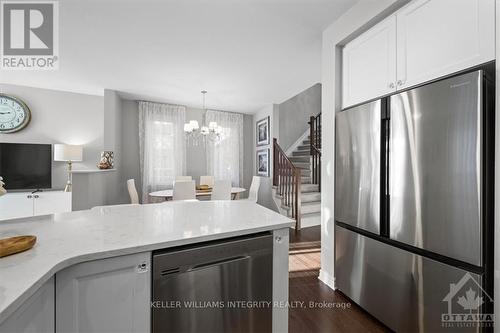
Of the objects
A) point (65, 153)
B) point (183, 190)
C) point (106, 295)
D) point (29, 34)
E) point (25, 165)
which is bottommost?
point (106, 295)

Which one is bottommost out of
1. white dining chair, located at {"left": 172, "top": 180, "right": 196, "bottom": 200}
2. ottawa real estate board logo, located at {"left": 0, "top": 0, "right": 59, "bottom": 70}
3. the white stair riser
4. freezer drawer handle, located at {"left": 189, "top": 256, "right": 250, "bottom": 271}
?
the white stair riser

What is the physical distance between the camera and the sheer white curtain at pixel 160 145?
480cm

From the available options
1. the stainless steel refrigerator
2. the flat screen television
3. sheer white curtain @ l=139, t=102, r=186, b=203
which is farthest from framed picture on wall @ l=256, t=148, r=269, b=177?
the flat screen television

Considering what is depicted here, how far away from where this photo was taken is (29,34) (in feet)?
7.52

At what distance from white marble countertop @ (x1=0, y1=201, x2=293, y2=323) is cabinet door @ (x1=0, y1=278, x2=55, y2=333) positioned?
71 millimetres

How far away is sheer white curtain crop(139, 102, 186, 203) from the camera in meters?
4.80

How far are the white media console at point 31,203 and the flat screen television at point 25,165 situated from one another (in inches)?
8.3

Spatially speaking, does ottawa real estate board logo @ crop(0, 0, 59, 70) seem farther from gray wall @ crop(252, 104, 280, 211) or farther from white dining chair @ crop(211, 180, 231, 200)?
gray wall @ crop(252, 104, 280, 211)

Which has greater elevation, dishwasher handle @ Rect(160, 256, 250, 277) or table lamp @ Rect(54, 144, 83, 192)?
table lamp @ Rect(54, 144, 83, 192)

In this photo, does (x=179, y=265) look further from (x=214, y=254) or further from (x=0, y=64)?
(x=0, y=64)

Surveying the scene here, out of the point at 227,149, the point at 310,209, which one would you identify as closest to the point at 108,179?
the point at 227,149

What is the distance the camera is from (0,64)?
2.99 meters

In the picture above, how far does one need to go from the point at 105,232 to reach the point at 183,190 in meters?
2.44

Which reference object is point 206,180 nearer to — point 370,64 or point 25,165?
point 25,165
